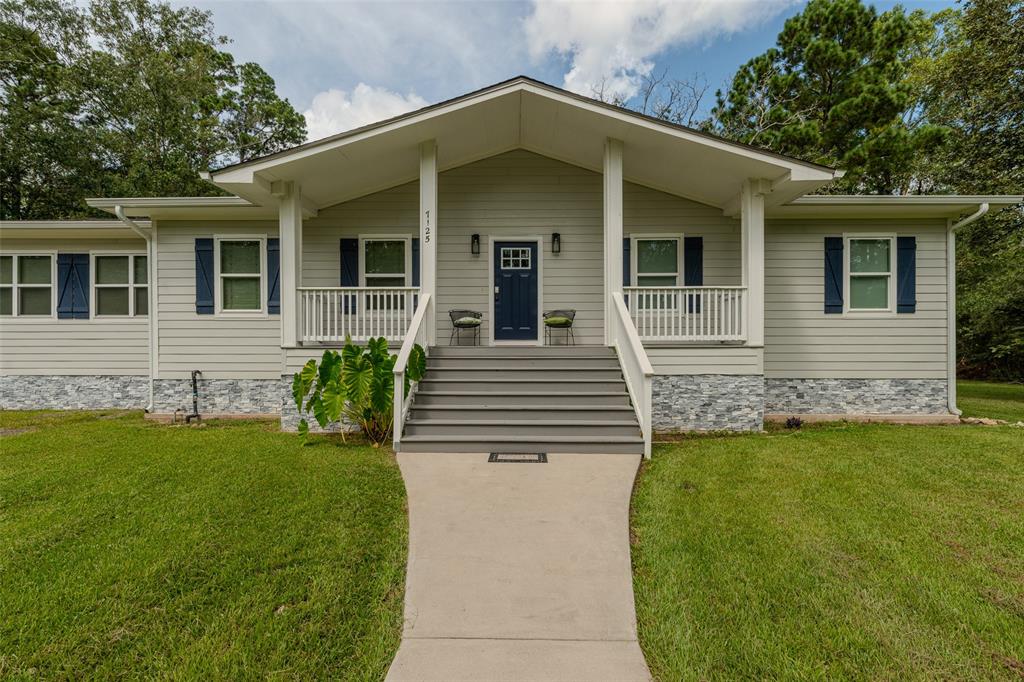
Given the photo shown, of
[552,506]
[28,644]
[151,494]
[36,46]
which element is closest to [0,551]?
[151,494]

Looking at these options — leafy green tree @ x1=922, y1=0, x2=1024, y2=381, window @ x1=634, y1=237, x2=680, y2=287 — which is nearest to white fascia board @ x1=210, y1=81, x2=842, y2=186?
window @ x1=634, y1=237, x2=680, y2=287

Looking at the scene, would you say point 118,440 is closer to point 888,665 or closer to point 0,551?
point 0,551

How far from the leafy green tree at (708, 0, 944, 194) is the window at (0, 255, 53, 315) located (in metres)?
17.3

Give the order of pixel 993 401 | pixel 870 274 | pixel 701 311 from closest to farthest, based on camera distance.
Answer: pixel 701 311, pixel 870 274, pixel 993 401

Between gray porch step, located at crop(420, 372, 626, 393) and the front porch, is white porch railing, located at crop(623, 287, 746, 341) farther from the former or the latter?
gray porch step, located at crop(420, 372, 626, 393)

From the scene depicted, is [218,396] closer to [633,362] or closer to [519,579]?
[633,362]

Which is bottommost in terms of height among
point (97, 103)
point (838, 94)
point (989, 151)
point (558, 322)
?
point (558, 322)

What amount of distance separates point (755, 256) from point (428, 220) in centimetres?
473

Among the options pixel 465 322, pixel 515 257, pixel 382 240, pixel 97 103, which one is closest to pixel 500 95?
pixel 515 257

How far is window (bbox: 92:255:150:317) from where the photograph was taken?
8336 millimetres

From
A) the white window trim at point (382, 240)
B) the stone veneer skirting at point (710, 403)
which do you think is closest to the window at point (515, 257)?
the white window trim at point (382, 240)

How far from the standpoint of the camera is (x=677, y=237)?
8.07 metres

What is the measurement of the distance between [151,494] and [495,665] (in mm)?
3401

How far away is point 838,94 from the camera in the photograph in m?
13.0
